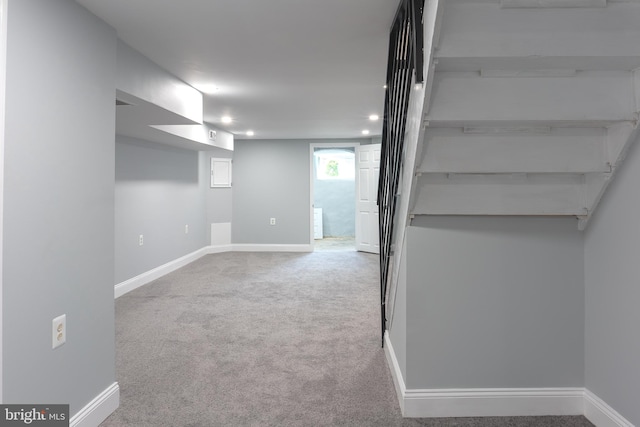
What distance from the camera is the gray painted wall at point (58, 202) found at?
168 centimetres

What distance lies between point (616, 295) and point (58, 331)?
2474 millimetres

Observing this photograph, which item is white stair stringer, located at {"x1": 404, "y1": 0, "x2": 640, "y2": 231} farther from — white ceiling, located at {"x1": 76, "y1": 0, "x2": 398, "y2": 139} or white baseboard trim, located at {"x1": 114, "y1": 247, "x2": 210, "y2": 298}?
white baseboard trim, located at {"x1": 114, "y1": 247, "x2": 210, "y2": 298}

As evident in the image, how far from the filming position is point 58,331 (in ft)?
6.37

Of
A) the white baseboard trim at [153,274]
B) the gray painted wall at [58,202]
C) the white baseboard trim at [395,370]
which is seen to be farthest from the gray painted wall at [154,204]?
the white baseboard trim at [395,370]

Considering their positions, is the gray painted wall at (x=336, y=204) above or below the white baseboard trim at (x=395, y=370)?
above

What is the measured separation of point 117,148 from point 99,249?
268 cm

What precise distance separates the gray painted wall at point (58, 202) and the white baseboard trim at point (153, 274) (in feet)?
→ 8.26

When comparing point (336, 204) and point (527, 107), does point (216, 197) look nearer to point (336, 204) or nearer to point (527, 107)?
point (336, 204)

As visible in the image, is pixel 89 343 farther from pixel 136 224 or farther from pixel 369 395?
pixel 136 224

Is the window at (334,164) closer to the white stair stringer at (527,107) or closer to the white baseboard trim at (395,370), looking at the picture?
the white baseboard trim at (395,370)

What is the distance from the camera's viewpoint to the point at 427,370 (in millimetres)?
2236

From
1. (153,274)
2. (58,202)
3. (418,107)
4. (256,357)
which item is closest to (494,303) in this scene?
(418,107)

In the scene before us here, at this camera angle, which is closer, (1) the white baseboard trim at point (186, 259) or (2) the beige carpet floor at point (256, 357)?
(2) the beige carpet floor at point (256, 357)

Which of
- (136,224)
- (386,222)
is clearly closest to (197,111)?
(136,224)
